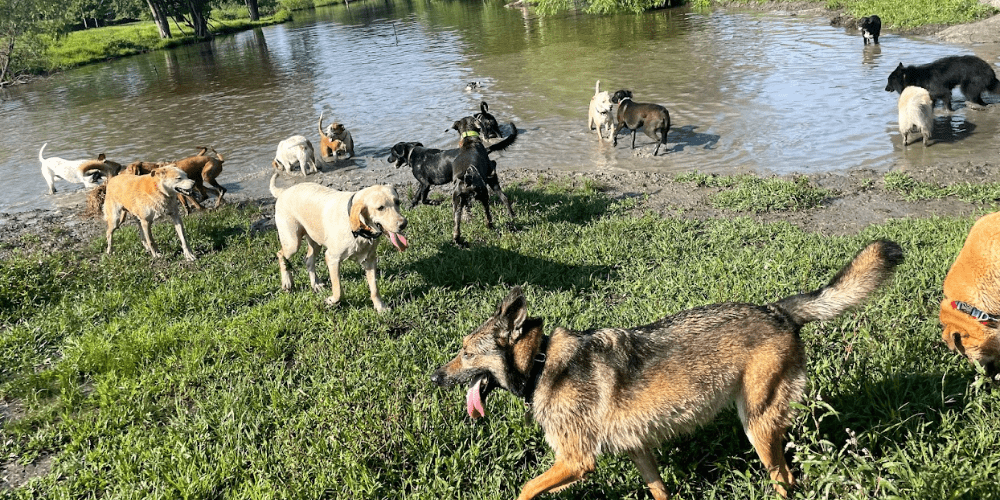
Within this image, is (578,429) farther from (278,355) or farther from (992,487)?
(278,355)

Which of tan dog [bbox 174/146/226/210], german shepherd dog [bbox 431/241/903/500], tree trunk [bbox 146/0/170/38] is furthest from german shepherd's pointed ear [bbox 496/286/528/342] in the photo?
tree trunk [bbox 146/0/170/38]

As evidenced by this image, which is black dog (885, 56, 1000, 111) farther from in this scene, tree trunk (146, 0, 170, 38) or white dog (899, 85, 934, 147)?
tree trunk (146, 0, 170, 38)

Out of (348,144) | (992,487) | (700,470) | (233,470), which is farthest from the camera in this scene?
(348,144)

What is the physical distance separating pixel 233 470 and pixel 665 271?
4.22m

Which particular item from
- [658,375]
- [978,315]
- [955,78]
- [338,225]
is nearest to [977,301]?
[978,315]

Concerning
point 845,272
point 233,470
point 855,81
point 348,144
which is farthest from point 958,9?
point 233,470

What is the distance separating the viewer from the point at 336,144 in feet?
43.1

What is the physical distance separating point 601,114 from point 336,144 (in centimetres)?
580

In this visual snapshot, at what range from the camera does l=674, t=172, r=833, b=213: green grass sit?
8172 millimetres

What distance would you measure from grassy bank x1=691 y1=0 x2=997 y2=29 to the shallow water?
1.78 meters

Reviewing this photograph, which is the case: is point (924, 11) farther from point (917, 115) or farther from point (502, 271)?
point (502, 271)

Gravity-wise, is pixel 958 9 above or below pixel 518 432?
above

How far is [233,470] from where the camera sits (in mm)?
3736

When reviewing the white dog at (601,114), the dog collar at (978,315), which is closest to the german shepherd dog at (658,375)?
the dog collar at (978,315)
